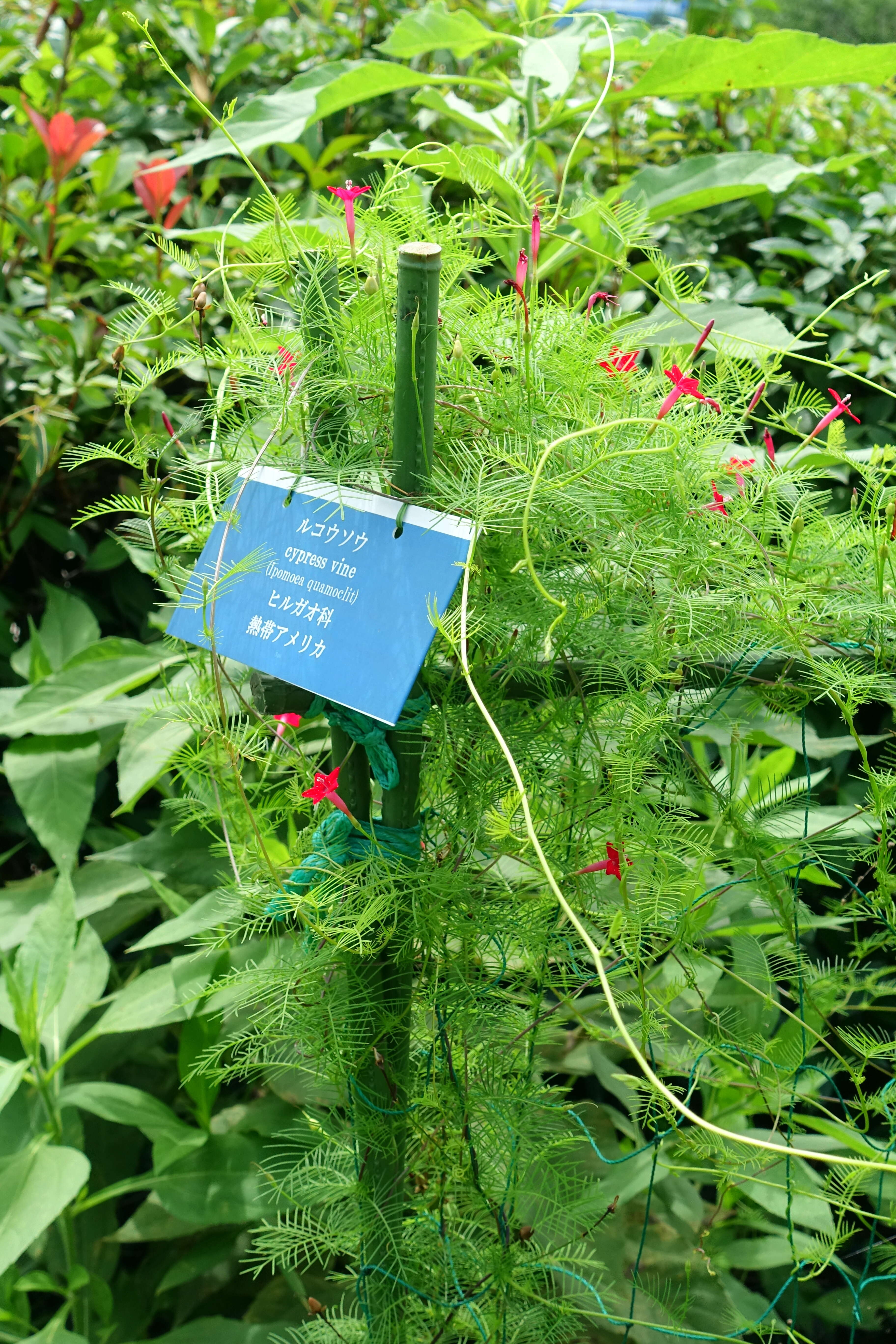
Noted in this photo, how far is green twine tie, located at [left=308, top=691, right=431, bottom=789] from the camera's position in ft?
2.00

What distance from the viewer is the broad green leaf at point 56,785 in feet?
4.12

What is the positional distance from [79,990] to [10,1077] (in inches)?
7.3

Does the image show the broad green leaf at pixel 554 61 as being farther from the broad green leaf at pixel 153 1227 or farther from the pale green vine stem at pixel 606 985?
the broad green leaf at pixel 153 1227

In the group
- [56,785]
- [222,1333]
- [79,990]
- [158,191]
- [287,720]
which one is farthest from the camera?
[158,191]

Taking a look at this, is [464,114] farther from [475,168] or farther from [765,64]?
[475,168]

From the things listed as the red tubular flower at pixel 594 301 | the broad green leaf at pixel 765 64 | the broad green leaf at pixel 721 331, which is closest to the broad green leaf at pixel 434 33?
the broad green leaf at pixel 765 64

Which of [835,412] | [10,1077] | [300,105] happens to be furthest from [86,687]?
[835,412]

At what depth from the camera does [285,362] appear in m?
0.65

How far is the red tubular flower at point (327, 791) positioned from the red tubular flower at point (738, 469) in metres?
0.31

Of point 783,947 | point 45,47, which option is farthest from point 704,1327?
point 45,47

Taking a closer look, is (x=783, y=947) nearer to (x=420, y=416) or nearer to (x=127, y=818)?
(x=420, y=416)

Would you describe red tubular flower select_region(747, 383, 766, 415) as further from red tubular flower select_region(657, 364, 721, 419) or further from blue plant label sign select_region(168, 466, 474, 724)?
blue plant label sign select_region(168, 466, 474, 724)

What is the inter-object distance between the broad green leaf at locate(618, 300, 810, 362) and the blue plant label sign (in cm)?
22

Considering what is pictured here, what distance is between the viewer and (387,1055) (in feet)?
2.31
